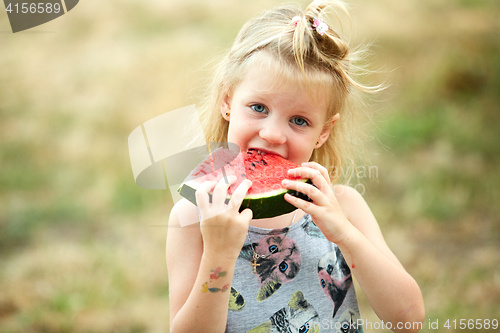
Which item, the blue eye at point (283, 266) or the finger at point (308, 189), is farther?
the blue eye at point (283, 266)

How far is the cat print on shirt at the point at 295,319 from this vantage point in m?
2.00

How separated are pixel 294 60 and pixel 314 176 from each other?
0.54m

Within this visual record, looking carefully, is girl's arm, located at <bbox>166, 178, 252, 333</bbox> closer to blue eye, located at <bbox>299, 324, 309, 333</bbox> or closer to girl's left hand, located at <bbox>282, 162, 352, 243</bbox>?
girl's left hand, located at <bbox>282, 162, 352, 243</bbox>

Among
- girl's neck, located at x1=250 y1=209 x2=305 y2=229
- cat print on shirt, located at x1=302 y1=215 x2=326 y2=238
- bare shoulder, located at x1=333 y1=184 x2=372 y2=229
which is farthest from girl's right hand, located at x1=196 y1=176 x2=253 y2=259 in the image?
bare shoulder, located at x1=333 y1=184 x2=372 y2=229

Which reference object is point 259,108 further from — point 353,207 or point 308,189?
point 353,207

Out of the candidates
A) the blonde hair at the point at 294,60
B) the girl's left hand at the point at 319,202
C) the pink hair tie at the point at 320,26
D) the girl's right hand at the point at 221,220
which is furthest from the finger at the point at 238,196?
the pink hair tie at the point at 320,26

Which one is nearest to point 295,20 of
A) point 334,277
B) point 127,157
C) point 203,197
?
point 203,197

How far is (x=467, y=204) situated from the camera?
4.60 meters

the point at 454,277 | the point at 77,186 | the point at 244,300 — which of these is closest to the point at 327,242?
the point at 244,300

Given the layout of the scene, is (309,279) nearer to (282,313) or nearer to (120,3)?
(282,313)

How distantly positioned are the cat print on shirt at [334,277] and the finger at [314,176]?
457 millimetres

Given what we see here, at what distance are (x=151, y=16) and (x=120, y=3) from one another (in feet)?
1.64

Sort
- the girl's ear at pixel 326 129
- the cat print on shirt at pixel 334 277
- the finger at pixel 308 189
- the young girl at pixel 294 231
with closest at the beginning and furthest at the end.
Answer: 1. the finger at pixel 308 189
2. the young girl at pixel 294 231
3. the cat print on shirt at pixel 334 277
4. the girl's ear at pixel 326 129

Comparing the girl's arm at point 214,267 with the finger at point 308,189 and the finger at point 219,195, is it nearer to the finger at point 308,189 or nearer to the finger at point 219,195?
the finger at point 219,195
